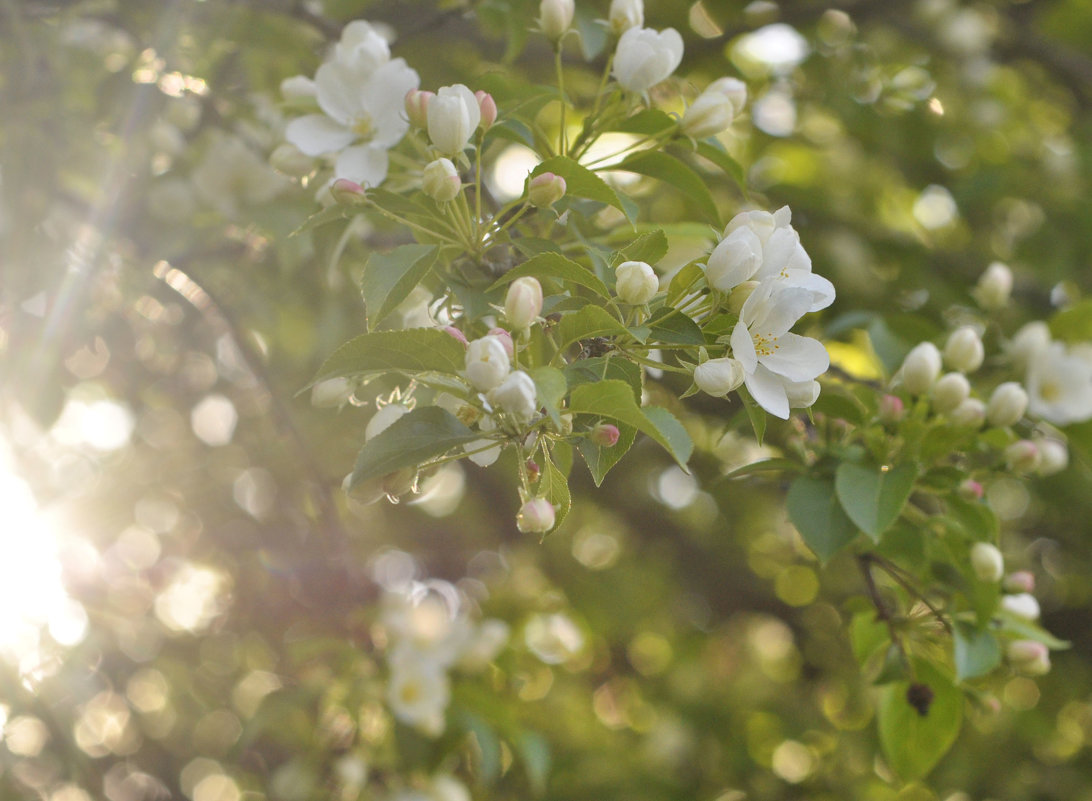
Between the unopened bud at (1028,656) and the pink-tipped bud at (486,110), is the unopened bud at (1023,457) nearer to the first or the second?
the unopened bud at (1028,656)

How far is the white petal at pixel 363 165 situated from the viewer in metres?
1.09

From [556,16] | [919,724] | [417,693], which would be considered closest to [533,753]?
[417,693]

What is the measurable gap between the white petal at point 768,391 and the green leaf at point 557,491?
0.67 ft

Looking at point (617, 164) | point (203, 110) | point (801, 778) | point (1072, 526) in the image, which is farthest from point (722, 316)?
point (801, 778)

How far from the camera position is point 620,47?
1.12 m

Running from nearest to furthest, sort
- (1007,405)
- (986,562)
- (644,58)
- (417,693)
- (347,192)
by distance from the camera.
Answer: (347,192)
(644,58)
(986,562)
(1007,405)
(417,693)

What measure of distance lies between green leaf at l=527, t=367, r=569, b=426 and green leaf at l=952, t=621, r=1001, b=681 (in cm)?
75

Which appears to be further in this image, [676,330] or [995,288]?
[995,288]

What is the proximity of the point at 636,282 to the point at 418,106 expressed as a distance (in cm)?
34

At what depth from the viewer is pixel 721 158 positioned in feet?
3.85

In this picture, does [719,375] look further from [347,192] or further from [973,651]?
[973,651]

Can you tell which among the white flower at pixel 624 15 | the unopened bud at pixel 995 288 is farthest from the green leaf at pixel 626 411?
the unopened bud at pixel 995 288

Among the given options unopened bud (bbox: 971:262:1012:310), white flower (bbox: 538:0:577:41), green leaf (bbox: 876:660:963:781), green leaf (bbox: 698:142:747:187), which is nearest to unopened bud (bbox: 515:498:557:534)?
green leaf (bbox: 698:142:747:187)

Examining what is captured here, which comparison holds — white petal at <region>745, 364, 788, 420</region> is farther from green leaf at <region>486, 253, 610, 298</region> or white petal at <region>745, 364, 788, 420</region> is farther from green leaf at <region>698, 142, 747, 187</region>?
green leaf at <region>698, 142, 747, 187</region>
